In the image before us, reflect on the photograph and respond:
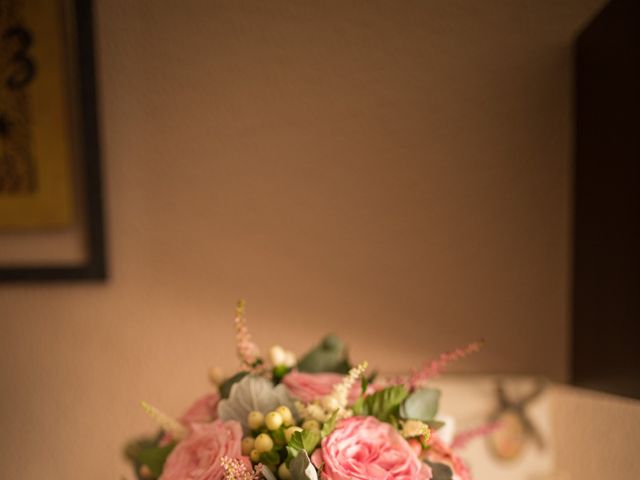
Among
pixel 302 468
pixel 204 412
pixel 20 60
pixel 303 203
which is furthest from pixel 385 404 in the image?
pixel 20 60

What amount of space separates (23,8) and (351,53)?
0.61 meters

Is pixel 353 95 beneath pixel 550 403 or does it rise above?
above

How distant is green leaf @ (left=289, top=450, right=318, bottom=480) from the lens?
0.46 m

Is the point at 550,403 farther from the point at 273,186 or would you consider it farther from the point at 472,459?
the point at 273,186

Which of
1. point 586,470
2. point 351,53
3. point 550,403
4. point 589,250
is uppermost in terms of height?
point 351,53

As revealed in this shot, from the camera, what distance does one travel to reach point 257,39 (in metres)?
0.84

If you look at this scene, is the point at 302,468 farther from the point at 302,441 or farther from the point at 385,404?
the point at 385,404

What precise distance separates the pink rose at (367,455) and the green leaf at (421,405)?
0.04 meters

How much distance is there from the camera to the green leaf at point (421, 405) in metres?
0.55

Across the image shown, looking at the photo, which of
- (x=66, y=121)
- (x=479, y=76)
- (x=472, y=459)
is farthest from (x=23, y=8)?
(x=472, y=459)

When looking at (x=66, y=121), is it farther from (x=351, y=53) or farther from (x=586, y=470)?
(x=586, y=470)

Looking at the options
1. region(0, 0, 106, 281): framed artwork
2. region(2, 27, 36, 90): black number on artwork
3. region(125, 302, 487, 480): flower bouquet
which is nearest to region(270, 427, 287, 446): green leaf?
region(125, 302, 487, 480): flower bouquet

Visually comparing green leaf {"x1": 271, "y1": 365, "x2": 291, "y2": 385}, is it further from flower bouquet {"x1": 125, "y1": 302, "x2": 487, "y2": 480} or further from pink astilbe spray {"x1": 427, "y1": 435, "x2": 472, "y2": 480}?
pink astilbe spray {"x1": 427, "y1": 435, "x2": 472, "y2": 480}

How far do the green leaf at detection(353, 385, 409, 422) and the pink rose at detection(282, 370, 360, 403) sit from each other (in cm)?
2
